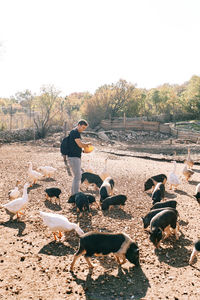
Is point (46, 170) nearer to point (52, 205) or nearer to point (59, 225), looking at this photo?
point (52, 205)

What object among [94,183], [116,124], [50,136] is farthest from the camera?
[116,124]

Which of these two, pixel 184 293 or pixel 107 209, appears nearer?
pixel 184 293

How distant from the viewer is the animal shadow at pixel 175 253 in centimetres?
485

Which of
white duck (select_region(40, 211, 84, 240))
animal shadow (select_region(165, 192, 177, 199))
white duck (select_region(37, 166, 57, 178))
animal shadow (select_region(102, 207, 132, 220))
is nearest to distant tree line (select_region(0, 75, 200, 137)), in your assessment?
white duck (select_region(37, 166, 57, 178))

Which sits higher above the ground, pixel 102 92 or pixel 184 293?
pixel 102 92

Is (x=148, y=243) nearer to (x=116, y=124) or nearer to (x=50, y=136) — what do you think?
(x=50, y=136)

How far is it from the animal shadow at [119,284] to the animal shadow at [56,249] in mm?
753

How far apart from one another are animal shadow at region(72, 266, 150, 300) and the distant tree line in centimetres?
2032

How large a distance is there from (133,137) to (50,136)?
9451mm

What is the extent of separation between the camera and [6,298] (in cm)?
370

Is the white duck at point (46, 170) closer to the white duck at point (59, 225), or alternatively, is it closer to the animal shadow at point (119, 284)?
the white duck at point (59, 225)

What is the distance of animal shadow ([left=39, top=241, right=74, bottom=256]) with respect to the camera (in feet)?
16.4

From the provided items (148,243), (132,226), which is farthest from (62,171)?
(148,243)

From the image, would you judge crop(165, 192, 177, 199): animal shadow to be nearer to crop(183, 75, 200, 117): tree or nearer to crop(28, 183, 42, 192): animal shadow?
crop(28, 183, 42, 192): animal shadow
